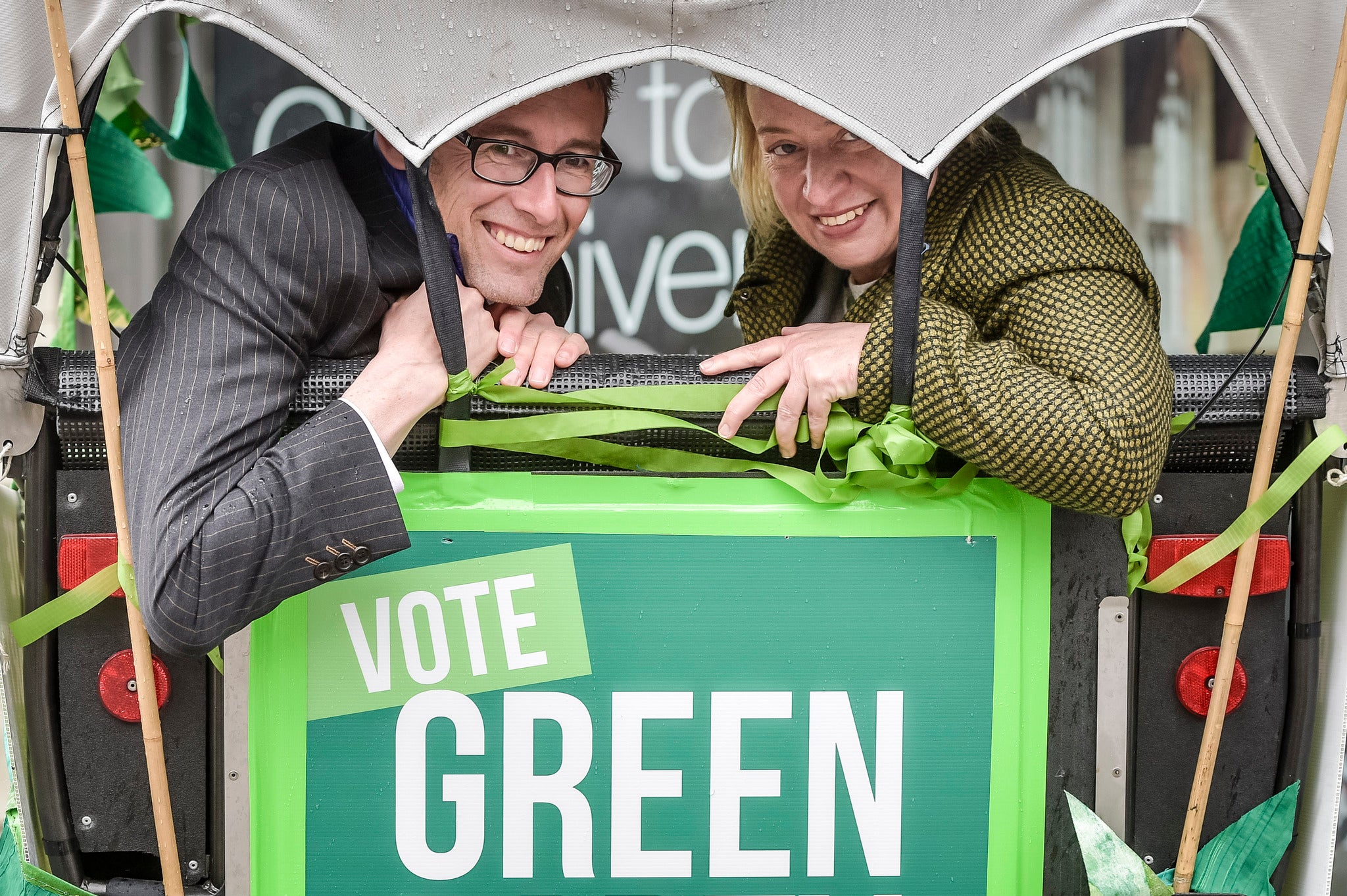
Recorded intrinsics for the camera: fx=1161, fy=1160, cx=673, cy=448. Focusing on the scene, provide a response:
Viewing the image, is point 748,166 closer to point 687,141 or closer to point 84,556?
point 84,556

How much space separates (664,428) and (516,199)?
0.62 m

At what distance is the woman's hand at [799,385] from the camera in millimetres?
1775

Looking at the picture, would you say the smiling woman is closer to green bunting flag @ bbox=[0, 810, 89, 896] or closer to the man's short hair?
the man's short hair

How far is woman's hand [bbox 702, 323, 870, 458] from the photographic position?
178 cm

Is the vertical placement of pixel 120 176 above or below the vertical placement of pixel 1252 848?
above

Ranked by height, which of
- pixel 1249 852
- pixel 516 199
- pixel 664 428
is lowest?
pixel 1249 852

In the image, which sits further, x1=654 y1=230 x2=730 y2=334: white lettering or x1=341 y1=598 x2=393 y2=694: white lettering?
x1=654 y1=230 x2=730 y2=334: white lettering

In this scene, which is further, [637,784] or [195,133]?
[195,133]

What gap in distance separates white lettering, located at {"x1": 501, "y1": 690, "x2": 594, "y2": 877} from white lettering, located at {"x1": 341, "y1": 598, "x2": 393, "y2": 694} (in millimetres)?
186

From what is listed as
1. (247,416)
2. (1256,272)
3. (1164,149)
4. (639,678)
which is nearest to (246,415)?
(247,416)

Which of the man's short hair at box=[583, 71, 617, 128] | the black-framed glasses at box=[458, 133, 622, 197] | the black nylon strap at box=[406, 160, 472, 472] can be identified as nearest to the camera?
the black nylon strap at box=[406, 160, 472, 472]

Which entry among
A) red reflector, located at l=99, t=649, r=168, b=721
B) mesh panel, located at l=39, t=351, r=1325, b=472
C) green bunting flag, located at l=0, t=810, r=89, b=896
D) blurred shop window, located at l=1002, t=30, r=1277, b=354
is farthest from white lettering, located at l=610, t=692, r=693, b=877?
blurred shop window, located at l=1002, t=30, r=1277, b=354

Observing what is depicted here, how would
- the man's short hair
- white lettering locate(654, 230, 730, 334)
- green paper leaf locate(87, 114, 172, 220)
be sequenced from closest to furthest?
the man's short hair → green paper leaf locate(87, 114, 172, 220) → white lettering locate(654, 230, 730, 334)

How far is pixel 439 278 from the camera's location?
5.65ft
